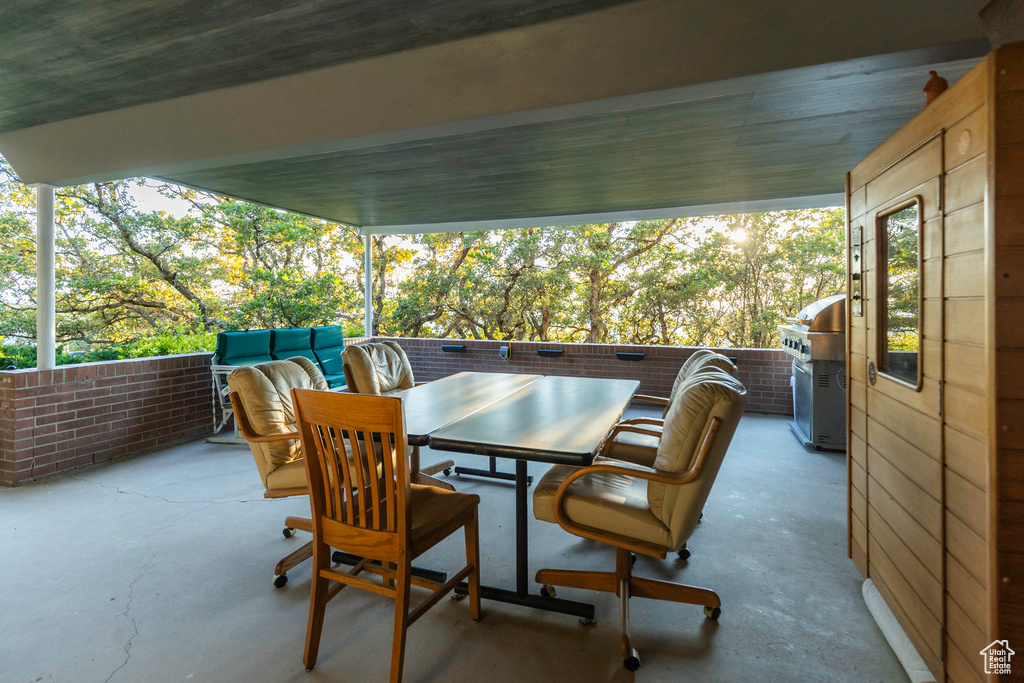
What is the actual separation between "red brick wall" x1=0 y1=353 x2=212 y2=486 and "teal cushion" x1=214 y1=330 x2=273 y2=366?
0.72 ft

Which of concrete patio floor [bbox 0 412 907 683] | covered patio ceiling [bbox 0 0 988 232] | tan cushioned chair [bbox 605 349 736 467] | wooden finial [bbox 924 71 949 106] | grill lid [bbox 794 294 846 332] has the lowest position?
concrete patio floor [bbox 0 412 907 683]

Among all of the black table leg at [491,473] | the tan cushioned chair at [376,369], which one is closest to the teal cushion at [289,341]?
the tan cushioned chair at [376,369]

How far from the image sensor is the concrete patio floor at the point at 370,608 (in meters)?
1.70

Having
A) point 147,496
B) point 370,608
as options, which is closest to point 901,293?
point 370,608

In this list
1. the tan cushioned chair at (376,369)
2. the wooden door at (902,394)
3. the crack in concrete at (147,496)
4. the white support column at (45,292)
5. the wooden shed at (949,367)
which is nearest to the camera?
the wooden shed at (949,367)

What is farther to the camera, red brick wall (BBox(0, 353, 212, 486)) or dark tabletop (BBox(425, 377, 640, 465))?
red brick wall (BBox(0, 353, 212, 486))

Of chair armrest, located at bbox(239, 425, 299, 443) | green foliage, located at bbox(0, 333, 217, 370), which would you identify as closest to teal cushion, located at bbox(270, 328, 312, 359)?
green foliage, located at bbox(0, 333, 217, 370)

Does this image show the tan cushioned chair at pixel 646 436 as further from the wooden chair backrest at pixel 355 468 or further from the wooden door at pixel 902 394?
the wooden chair backrest at pixel 355 468

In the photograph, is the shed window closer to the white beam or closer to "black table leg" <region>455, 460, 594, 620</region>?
"black table leg" <region>455, 460, 594, 620</region>

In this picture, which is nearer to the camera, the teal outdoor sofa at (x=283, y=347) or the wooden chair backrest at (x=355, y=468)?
the wooden chair backrest at (x=355, y=468)

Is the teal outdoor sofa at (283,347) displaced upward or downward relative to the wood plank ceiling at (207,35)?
downward

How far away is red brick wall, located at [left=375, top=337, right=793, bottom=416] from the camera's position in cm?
581

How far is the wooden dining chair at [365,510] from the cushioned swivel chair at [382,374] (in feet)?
3.72

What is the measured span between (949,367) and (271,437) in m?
2.52
